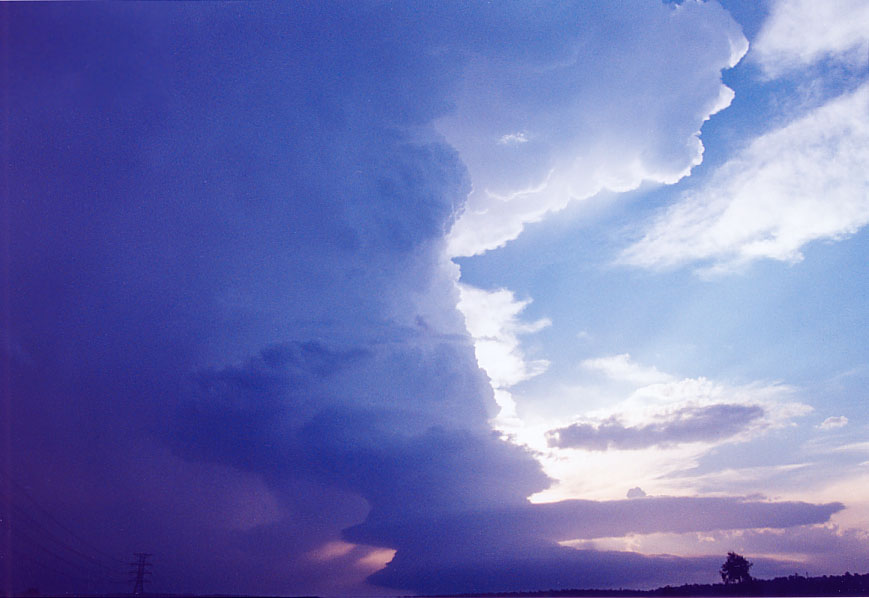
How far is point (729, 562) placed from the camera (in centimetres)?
12825

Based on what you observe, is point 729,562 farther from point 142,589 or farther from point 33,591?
point 142,589

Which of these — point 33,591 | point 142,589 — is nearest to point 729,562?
point 33,591

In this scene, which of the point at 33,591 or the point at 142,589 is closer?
the point at 33,591

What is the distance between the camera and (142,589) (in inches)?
6924

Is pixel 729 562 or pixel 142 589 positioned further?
pixel 142 589

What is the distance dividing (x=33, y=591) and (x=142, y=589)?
190 feet

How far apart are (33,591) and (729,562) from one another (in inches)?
6156

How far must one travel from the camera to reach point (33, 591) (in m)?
124

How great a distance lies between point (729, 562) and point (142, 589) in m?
169
